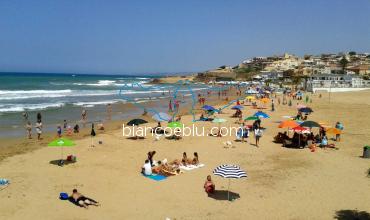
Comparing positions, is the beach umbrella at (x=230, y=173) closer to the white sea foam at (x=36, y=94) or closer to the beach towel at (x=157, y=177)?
the beach towel at (x=157, y=177)

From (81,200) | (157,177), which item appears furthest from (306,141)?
(81,200)

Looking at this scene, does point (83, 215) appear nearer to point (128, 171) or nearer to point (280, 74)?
point (128, 171)

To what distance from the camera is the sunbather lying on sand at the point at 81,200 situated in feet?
31.2

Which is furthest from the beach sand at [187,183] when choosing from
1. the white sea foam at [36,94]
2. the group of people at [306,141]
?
the white sea foam at [36,94]

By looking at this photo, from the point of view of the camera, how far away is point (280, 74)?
89438mm

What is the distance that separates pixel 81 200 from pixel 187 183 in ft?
Result: 11.3

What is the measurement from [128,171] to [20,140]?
8.24 metres

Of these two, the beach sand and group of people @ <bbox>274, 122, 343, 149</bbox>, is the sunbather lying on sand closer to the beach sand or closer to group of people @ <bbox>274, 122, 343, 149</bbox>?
the beach sand

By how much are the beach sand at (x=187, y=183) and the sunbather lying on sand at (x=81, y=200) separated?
0.19m

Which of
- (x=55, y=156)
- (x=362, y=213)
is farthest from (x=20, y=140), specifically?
(x=362, y=213)

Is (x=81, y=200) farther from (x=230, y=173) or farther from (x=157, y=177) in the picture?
(x=230, y=173)

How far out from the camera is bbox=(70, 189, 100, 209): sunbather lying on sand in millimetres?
9508

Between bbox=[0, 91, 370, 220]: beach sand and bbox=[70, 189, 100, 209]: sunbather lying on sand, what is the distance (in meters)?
0.19

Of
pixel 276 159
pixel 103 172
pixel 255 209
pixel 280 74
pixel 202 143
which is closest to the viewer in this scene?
pixel 255 209
